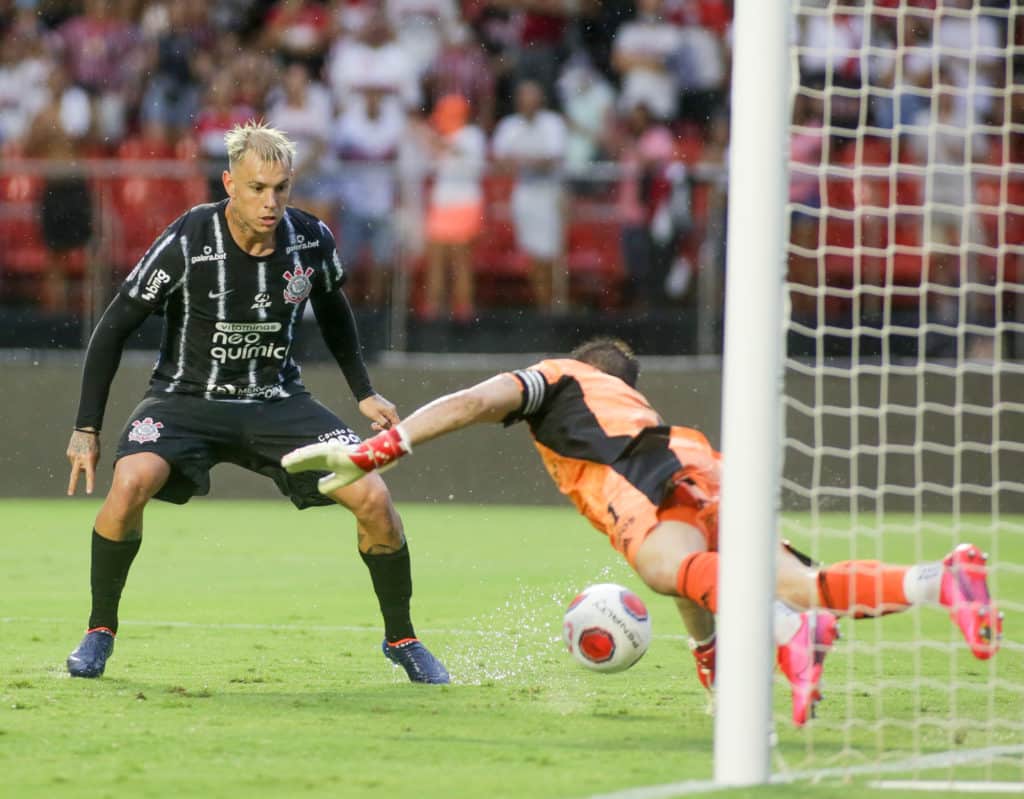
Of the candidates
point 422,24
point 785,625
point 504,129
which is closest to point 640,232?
point 504,129

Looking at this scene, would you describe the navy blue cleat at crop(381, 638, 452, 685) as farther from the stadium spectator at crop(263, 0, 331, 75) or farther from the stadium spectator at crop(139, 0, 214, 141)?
the stadium spectator at crop(263, 0, 331, 75)

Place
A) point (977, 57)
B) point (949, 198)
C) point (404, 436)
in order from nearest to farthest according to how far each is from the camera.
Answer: point (404, 436) → point (949, 198) → point (977, 57)

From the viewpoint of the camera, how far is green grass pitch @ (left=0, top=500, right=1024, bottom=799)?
4.36 metres

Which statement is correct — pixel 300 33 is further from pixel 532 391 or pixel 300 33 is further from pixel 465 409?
pixel 465 409

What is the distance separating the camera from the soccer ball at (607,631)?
205 inches

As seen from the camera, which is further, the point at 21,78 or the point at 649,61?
the point at 21,78

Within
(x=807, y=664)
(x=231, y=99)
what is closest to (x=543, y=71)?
(x=231, y=99)

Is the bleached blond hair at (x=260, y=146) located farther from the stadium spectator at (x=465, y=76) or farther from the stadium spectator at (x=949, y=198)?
the stadium spectator at (x=465, y=76)

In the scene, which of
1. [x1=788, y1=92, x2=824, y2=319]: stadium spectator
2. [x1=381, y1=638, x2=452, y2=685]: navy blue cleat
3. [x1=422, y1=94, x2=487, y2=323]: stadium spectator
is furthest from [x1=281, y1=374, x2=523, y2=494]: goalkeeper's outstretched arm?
[x1=422, y1=94, x2=487, y2=323]: stadium spectator

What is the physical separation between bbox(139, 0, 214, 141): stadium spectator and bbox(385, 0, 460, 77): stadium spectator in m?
1.58

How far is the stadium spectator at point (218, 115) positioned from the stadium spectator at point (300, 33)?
62cm

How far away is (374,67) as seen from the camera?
44.5 feet

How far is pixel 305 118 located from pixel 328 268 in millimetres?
6968

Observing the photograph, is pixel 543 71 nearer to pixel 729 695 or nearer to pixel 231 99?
pixel 231 99
